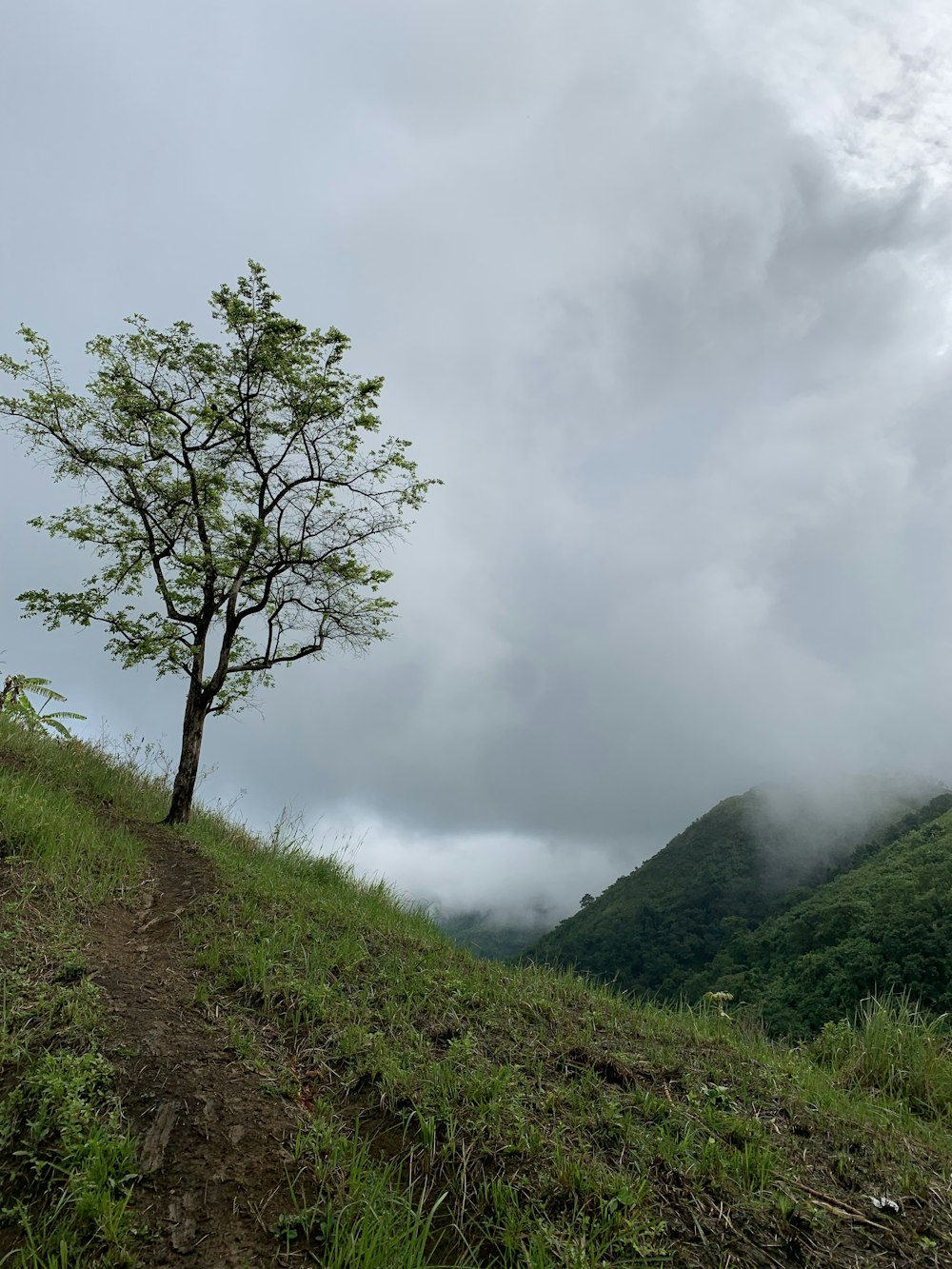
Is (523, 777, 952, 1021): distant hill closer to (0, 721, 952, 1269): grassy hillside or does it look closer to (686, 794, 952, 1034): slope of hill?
(686, 794, 952, 1034): slope of hill

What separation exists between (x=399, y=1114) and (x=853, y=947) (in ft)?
178

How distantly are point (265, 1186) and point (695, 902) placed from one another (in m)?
108

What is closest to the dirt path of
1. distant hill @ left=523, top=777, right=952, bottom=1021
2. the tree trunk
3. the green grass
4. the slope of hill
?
the green grass

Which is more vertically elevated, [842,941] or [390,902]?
[390,902]

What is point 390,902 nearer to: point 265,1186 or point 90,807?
point 90,807

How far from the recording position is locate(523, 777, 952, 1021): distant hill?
7694 cm

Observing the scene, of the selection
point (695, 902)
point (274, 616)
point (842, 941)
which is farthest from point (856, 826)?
point (274, 616)

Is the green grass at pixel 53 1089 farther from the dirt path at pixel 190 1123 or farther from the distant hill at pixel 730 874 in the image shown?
the distant hill at pixel 730 874

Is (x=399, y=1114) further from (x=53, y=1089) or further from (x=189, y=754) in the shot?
(x=189, y=754)

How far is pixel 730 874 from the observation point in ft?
351

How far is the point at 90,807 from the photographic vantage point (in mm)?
9633

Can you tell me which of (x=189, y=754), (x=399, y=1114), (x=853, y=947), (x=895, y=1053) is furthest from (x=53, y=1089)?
(x=853, y=947)

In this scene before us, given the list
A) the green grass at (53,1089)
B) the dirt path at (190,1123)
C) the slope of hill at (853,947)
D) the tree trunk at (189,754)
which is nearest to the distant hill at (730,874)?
the slope of hill at (853,947)

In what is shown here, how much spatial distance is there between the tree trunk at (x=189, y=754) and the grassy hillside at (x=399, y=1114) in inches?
196
